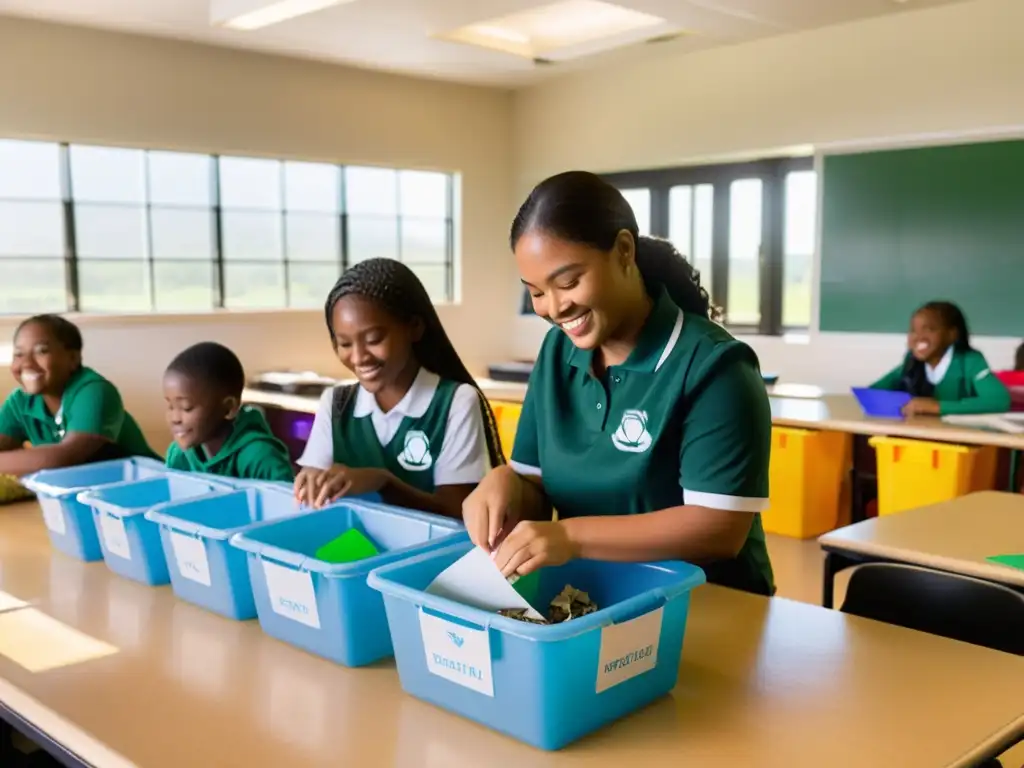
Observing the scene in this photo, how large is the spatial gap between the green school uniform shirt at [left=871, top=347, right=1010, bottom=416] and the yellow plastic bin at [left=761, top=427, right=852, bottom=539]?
52 centimetres

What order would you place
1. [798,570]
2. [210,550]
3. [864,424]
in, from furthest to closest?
[864,424] < [798,570] < [210,550]

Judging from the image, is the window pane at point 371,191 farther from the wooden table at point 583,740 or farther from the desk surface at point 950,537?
the wooden table at point 583,740

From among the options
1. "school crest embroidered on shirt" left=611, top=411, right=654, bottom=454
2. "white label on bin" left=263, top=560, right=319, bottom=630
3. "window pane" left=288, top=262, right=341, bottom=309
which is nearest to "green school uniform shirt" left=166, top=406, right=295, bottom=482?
"white label on bin" left=263, top=560, right=319, bottom=630

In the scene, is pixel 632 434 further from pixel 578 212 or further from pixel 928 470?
pixel 928 470

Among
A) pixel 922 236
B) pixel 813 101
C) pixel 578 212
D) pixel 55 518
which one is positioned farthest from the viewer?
pixel 813 101

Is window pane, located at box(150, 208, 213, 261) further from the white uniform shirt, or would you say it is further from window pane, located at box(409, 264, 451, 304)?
the white uniform shirt

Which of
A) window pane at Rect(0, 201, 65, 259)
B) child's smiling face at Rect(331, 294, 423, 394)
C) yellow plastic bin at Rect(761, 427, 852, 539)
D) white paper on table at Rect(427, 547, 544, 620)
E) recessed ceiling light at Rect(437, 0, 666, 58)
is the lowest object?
yellow plastic bin at Rect(761, 427, 852, 539)

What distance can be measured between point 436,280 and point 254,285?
158 cm

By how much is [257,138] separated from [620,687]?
5906 millimetres

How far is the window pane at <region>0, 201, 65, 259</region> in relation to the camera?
5516 mm

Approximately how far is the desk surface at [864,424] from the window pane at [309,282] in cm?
347

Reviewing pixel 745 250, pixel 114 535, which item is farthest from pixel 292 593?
pixel 745 250

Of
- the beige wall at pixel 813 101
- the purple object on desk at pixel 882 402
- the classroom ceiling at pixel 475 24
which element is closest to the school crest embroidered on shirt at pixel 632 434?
the purple object on desk at pixel 882 402

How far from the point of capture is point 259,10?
5.05 meters
